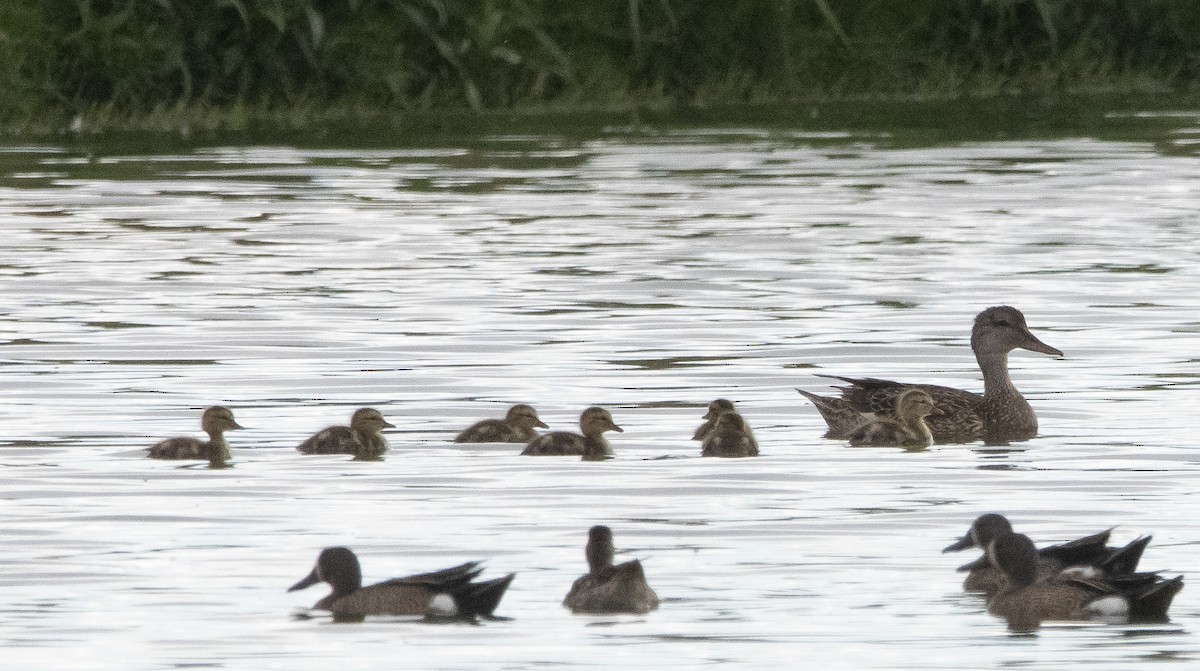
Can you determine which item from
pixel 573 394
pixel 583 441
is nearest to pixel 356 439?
pixel 583 441

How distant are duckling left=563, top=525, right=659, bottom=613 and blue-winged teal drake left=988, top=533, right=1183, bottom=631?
3.16 feet

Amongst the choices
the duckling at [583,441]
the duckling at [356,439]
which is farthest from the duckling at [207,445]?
the duckling at [583,441]

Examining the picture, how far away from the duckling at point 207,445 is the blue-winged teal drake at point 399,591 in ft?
8.27

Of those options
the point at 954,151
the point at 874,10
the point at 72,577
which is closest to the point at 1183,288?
the point at 72,577

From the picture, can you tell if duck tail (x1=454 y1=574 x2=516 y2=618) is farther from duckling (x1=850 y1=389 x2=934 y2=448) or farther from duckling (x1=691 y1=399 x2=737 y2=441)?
duckling (x1=850 y1=389 x2=934 y2=448)

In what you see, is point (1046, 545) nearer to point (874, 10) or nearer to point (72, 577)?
point (72, 577)

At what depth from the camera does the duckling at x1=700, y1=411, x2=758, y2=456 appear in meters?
10.9

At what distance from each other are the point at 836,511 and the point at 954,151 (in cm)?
1941

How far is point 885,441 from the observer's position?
1167 centimetres

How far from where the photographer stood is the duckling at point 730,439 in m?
10.9

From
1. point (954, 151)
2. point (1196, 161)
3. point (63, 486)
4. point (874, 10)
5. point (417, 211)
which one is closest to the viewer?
point (63, 486)

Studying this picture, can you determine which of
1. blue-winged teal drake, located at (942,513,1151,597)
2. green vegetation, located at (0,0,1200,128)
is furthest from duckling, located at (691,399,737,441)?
green vegetation, located at (0,0,1200,128)

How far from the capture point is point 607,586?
26.5 feet

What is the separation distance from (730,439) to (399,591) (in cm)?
290
